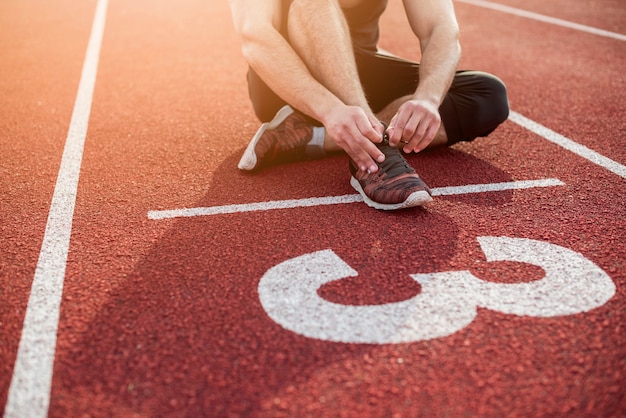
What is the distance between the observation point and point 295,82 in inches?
134

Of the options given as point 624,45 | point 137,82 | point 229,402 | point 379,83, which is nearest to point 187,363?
point 229,402

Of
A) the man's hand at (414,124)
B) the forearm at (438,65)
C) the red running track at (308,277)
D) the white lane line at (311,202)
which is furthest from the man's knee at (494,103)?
the man's hand at (414,124)

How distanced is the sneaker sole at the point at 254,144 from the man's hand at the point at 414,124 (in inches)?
34.7

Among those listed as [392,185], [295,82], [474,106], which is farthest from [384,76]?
[392,185]

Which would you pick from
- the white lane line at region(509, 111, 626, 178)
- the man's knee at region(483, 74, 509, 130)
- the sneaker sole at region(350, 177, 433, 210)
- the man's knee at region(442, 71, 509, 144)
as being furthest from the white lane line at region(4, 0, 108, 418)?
the white lane line at region(509, 111, 626, 178)

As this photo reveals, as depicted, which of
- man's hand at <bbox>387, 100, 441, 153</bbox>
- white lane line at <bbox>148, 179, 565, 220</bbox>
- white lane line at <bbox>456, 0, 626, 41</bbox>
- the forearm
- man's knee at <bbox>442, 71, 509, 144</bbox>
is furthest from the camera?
white lane line at <bbox>456, 0, 626, 41</bbox>

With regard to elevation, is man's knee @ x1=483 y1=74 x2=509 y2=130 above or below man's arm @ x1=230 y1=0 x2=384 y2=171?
below

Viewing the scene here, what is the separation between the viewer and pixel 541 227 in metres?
3.05

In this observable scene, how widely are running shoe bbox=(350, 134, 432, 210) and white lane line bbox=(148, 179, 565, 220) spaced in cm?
18

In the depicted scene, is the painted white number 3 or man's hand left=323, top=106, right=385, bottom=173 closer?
the painted white number 3

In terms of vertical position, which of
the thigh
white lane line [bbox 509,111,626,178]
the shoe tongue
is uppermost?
the thigh

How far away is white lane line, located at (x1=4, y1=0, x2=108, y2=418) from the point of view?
1986 mm

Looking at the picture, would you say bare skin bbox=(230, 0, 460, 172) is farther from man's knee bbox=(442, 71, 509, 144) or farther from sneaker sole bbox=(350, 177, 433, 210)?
man's knee bbox=(442, 71, 509, 144)

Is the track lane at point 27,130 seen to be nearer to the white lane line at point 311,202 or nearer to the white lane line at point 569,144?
the white lane line at point 311,202
